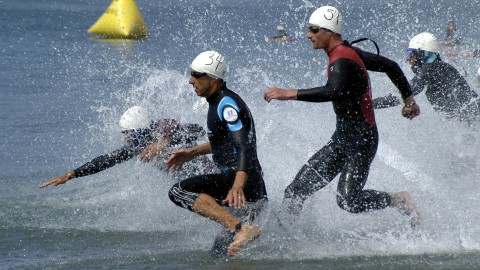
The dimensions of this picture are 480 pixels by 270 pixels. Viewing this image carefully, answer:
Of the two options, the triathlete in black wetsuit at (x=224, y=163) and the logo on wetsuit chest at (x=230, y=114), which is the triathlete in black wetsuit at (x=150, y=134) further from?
the logo on wetsuit chest at (x=230, y=114)

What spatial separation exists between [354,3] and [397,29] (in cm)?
1370

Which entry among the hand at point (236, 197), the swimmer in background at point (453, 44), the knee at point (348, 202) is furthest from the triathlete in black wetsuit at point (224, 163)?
the swimmer in background at point (453, 44)

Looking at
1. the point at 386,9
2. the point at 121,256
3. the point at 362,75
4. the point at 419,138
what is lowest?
the point at 121,256

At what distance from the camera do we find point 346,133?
7840 mm

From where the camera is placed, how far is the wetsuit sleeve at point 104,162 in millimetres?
8633

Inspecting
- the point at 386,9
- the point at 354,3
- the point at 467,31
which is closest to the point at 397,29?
the point at 467,31

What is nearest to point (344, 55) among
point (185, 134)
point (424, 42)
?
point (185, 134)

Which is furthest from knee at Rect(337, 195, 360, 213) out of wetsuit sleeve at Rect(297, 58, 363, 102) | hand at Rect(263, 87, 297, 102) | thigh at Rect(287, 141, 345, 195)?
hand at Rect(263, 87, 297, 102)

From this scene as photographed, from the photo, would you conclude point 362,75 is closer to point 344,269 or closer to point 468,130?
point 344,269

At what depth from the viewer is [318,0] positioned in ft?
158

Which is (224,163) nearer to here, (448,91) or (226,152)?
(226,152)

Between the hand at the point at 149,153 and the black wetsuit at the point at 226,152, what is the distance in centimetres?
138

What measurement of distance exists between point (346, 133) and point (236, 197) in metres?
1.54

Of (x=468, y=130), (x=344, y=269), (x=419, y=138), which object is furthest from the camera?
(x=419, y=138)
